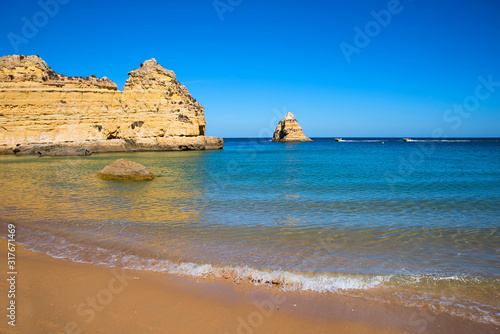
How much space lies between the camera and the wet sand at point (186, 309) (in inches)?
123

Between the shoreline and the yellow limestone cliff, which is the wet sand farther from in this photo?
the yellow limestone cliff

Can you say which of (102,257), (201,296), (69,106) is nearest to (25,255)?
(102,257)

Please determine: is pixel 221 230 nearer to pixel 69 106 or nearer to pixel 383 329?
pixel 383 329

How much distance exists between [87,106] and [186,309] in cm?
4577

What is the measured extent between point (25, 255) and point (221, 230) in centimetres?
360

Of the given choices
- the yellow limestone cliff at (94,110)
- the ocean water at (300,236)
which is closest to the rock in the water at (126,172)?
the ocean water at (300,236)

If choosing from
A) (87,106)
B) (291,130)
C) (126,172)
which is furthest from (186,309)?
(291,130)

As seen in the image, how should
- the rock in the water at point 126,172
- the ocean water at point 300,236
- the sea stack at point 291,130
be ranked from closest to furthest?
the ocean water at point 300,236, the rock in the water at point 126,172, the sea stack at point 291,130

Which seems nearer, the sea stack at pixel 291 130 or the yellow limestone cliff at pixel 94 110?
the yellow limestone cliff at pixel 94 110

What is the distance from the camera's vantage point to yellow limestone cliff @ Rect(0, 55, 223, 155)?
3825 cm

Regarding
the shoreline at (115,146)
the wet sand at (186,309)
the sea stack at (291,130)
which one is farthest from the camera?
the sea stack at (291,130)

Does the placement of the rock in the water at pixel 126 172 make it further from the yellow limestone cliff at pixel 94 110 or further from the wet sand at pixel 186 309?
the yellow limestone cliff at pixel 94 110

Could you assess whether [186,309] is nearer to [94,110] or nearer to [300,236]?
[300,236]

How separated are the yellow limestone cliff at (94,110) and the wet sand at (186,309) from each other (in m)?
40.7
